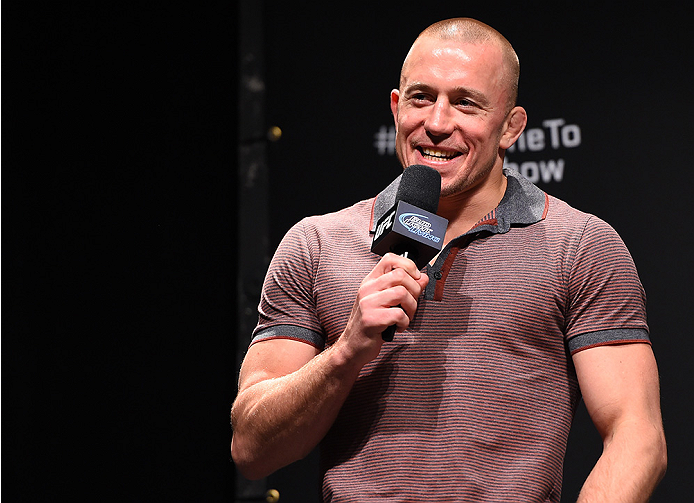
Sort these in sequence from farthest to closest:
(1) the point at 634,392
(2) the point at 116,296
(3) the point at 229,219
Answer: (3) the point at 229,219
(2) the point at 116,296
(1) the point at 634,392

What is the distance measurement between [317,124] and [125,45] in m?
0.69

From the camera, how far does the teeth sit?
1793mm

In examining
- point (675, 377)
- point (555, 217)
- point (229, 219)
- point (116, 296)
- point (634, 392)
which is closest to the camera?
point (634, 392)

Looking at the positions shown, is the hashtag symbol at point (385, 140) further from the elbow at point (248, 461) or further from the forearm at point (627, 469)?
the forearm at point (627, 469)

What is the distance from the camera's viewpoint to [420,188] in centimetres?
154

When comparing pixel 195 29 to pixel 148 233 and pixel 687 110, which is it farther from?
pixel 687 110

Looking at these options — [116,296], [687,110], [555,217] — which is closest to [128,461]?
[116,296]

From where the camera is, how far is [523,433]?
5.31 ft

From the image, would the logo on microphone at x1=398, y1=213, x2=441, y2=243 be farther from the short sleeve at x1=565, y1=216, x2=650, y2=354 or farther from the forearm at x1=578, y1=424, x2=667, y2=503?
the forearm at x1=578, y1=424, x2=667, y2=503

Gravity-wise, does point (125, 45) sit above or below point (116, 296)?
above

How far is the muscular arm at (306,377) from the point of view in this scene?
4.51ft

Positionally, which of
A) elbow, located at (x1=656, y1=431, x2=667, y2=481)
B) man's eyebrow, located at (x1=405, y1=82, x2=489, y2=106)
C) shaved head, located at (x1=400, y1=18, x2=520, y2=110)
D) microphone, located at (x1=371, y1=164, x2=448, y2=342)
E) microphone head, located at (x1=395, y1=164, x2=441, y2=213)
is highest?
shaved head, located at (x1=400, y1=18, x2=520, y2=110)

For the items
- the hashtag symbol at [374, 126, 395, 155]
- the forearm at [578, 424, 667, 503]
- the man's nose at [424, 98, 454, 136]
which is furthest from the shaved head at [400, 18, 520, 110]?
the hashtag symbol at [374, 126, 395, 155]

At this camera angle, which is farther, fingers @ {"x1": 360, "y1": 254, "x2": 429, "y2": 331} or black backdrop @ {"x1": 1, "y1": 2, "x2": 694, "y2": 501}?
black backdrop @ {"x1": 1, "y1": 2, "x2": 694, "y2": 501}
